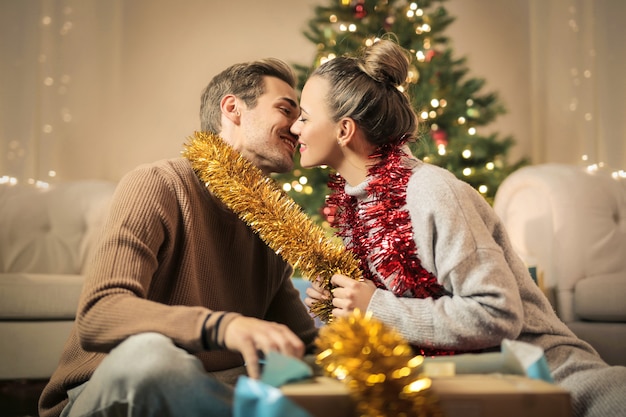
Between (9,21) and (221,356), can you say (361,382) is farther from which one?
(9,21)

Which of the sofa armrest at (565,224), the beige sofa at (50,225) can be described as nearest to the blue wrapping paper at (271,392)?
the sofa armrest at (565,224)

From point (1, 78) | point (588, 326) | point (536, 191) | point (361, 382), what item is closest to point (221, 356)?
point (361, 382)

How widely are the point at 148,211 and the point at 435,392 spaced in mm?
698

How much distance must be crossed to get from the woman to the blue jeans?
0.40 metres

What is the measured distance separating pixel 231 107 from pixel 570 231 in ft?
5.41

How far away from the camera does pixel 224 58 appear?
4641mm

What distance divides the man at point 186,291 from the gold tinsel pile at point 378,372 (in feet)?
0.34

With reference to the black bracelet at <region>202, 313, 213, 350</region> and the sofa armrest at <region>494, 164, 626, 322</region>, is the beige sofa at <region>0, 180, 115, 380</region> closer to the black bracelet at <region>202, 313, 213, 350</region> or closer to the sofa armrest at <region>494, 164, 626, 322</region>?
the sofa armrest at <region>494, 164, 626, 322</region>

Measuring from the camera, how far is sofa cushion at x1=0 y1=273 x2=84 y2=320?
2568mm

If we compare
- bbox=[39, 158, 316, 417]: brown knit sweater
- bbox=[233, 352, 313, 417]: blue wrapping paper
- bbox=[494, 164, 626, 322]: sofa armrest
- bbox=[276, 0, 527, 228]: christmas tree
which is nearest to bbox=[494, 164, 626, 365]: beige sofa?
bbox=[494, 164, 626, 322]: sofa armrest

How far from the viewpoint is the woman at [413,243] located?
116 centimetres

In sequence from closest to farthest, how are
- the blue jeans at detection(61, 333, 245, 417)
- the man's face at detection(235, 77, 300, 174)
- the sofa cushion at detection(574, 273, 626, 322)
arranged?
the blue jeans at detection(61, 333, 245, 417)
the man's face at detection(235, 77, 300, 174)
the sofa cushion at detection(574, 273, 626, 322)

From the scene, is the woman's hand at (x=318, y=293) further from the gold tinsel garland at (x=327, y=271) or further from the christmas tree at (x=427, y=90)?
the christmas tree at (x=427, y=90)

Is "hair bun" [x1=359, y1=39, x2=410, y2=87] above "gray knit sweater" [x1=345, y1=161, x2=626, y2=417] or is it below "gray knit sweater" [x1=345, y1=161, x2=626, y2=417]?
above
